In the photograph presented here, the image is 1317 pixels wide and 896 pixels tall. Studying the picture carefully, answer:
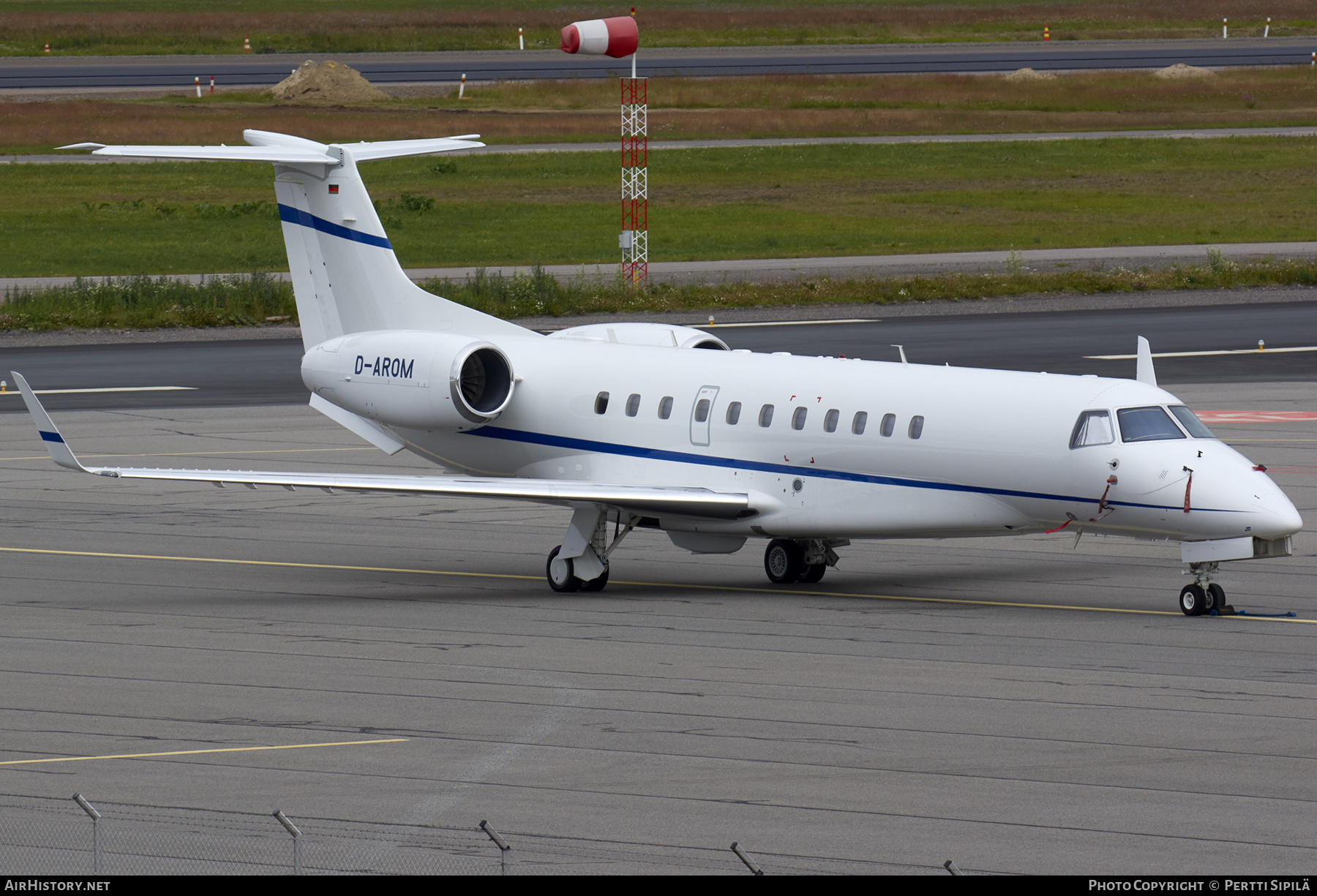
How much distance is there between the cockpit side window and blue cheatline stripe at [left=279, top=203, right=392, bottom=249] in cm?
Answer: 1096

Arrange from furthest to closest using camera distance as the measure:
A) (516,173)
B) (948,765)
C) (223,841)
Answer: (516,173) → (948,765) → (223,841)

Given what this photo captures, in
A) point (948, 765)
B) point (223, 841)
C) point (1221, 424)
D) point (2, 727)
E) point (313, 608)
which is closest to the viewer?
point (223, 841)

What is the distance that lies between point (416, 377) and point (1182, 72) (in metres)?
78.3

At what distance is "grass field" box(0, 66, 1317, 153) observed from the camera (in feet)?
265

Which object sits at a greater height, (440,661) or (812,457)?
(812,457)

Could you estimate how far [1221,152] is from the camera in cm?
7812

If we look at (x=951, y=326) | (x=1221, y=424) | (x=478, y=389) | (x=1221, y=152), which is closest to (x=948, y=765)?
(x=478, y=389)

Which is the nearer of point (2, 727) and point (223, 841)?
point (223, 841)

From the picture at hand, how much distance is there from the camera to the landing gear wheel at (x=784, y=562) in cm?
2425

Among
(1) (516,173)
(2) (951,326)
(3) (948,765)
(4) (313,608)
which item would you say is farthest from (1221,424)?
(1) (516,173)

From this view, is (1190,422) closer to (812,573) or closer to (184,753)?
(812,573)

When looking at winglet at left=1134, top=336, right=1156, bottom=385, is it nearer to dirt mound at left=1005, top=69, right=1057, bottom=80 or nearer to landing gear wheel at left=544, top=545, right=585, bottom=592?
landing gear wheel at left=544, top=545, right=585, bottom=592

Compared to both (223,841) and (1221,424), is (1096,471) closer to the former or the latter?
(223,841)

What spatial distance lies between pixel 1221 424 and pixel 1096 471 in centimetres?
1626
